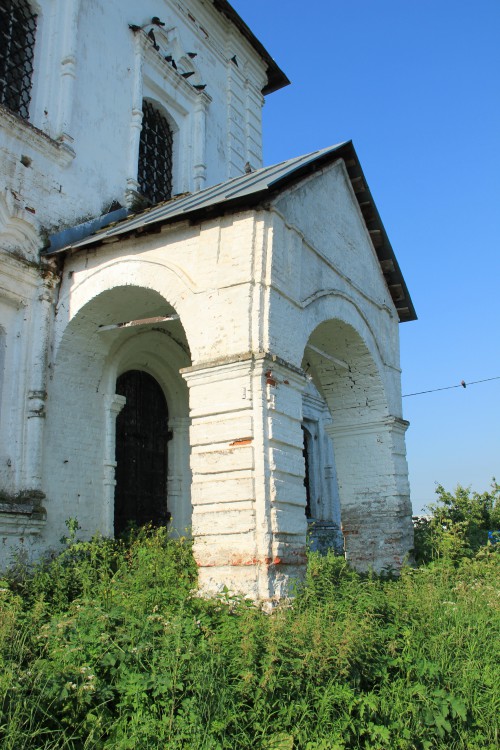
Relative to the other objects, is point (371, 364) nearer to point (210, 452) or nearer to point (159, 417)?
point (159, 417)

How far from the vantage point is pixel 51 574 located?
6359 mm

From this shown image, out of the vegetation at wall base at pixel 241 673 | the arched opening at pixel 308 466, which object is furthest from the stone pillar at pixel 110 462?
the arched opening at pixel 308 466

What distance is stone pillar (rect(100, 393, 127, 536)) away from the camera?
767 cm

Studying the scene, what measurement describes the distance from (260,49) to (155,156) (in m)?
4.69

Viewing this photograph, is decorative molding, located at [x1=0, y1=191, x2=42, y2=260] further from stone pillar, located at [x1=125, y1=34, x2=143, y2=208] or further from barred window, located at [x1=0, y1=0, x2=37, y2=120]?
stone pillar, located at [x1=125, y1=34, x2=143, y2=208]

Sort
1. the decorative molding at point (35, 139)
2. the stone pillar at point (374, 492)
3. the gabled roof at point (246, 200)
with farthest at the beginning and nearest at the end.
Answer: the stone pillar at point (374, 492), the decorative molding at point (35, 139), the gabled roof at point (246, 200)

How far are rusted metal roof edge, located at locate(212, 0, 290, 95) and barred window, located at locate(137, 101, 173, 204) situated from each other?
2.97 meters

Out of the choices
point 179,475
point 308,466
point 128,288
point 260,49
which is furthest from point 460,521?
point 260,49

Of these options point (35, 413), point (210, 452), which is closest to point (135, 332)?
point (35, 413)

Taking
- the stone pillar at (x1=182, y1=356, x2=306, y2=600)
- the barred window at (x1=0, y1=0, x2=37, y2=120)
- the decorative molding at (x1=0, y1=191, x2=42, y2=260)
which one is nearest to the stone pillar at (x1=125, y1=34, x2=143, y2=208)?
the barred window at (x1=0, y1=0, x2=37, y2=120)

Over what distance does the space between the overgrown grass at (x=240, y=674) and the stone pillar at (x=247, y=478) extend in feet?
1.21

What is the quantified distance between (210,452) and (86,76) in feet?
19.7

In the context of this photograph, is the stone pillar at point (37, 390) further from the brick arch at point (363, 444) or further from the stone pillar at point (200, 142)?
the stone pillar at point (200, 142)

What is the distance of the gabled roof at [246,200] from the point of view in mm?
6520
